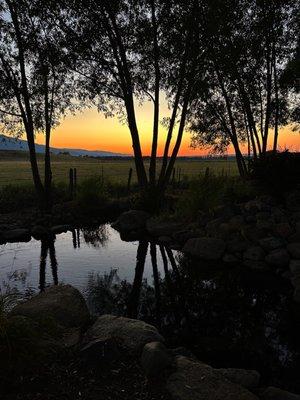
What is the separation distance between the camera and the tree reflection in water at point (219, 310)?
25.3 feet

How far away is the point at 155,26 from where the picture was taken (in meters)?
20.3

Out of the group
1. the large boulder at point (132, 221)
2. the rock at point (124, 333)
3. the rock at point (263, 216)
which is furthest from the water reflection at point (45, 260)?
the rock at point (263, 216)

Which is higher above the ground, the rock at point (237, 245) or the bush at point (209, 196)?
the bush at point (209, 196)

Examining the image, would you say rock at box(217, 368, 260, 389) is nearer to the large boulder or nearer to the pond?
the pond

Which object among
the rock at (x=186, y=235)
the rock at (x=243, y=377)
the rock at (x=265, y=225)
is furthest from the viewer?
the rock at (x=186, y=235)

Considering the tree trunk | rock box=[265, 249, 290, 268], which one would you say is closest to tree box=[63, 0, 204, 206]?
the tree trunk

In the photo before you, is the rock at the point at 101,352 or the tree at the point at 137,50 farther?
the tree at the point at 137,50

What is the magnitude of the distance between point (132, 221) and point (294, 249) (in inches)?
351

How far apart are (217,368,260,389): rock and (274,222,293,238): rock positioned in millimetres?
9150

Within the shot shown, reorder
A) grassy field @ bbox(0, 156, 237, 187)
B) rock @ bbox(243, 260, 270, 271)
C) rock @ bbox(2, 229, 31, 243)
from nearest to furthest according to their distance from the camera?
rock @ bbox(243, 260, 270, 271), rock @ bbox(2, 229, 31, 243), grassy field @ bbox(0, 156, 237, 187)

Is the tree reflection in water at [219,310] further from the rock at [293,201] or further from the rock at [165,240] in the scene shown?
the rock at [293,201]

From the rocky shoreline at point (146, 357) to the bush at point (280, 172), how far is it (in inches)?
466

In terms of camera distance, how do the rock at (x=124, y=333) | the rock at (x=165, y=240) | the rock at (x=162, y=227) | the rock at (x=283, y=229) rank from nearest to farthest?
1. the rock at (x=124, y=333)
2. the rock at (x=283, y=229)
3. the rock at (x=165, y=240)
4. the rock at (x=162, y=227)

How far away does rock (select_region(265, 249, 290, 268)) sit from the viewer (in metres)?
13.3
